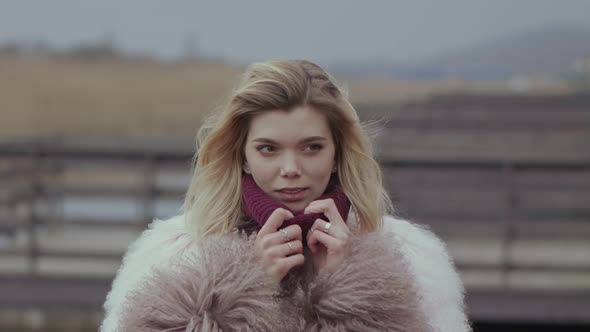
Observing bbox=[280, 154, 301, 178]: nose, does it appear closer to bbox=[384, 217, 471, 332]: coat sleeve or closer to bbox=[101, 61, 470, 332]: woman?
bbox=[101, 61, 470, 332]: woman

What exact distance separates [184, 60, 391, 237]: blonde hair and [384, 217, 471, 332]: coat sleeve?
0.13 meters

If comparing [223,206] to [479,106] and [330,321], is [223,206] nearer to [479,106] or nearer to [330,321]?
[330,321]

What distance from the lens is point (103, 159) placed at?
7.97 meters

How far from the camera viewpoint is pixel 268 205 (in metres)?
2.12

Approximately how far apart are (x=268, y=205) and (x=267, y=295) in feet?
0.71

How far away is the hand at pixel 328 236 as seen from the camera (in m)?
2.05

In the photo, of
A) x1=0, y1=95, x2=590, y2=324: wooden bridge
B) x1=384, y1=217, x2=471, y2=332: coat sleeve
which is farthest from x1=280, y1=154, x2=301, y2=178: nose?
x1=0, y1=95, x2=590, y2=324: wooden bridge

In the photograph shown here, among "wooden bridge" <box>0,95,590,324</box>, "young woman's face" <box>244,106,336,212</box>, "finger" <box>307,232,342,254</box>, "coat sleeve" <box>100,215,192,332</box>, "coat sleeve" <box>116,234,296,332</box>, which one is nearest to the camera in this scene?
"coat sleeve" <box>116,234,296,332</box>

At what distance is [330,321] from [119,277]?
2.22 ft

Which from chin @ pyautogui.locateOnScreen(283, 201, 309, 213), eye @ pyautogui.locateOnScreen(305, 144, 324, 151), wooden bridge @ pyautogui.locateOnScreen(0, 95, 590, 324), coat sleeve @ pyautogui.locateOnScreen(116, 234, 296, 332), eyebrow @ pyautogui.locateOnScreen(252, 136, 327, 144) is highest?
eyebrow @ pyautogui.locateOnScreen(252, 136, 327, 144)

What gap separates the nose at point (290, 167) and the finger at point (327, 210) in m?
0.09

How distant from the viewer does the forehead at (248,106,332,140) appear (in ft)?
7.06

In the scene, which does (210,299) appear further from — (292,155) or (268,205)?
(292,155)

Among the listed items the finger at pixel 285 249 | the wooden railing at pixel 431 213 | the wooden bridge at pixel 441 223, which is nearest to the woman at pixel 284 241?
the finger at pixel 285 249
